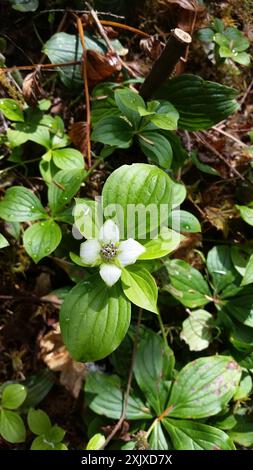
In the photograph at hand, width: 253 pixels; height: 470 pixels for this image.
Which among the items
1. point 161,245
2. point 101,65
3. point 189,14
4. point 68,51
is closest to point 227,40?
point 189,14

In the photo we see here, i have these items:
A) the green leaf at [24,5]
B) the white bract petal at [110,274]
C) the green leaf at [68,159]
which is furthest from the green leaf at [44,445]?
the green leaf at [24,5]

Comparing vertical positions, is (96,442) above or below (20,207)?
below

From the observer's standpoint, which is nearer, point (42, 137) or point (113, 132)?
point (113, 132)

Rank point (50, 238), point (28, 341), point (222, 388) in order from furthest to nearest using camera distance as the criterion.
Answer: point (28, 341) < point (222, 388) < point (50, 238)

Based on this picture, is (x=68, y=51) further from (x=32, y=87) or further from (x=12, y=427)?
(x=12, y=427)
